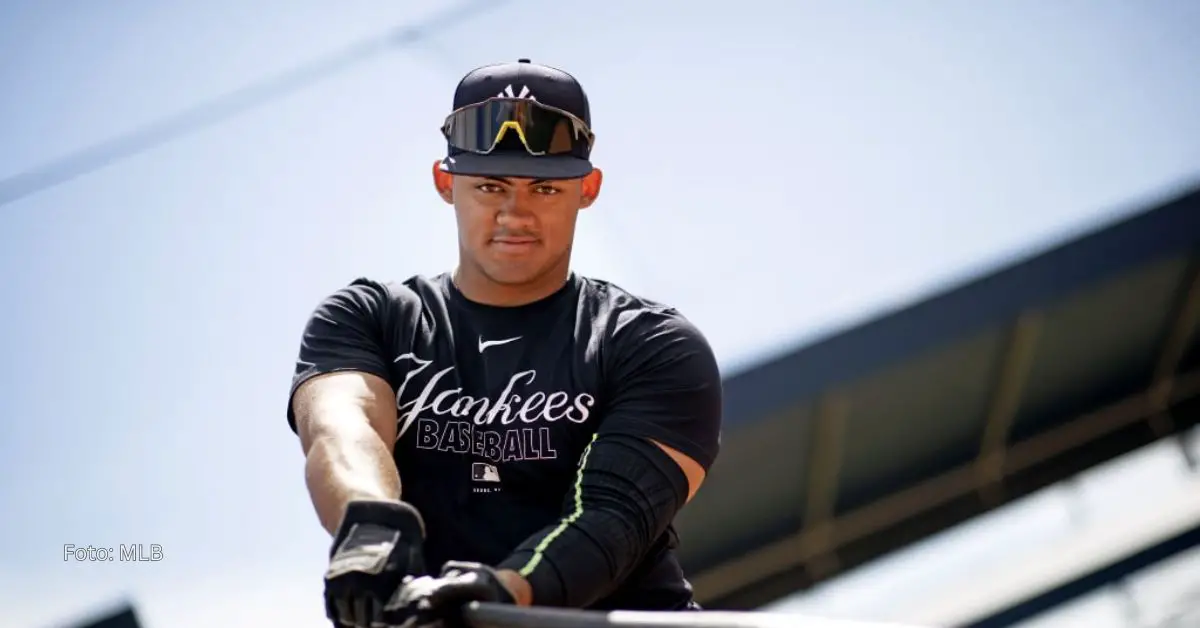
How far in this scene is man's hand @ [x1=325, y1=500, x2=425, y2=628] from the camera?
5.65 ft

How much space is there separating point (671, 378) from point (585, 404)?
0.42ft

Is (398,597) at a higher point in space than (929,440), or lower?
lower

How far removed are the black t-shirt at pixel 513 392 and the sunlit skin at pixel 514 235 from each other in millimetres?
27

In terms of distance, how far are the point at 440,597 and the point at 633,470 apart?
1.46ft

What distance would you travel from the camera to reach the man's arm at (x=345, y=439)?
6.37 feet

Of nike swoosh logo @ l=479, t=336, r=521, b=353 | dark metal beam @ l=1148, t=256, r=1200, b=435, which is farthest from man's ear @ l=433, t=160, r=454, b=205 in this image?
dark metal beam @ l=1148, t=256, r=1200, b=435

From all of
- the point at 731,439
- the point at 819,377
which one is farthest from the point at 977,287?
the point at 731,439

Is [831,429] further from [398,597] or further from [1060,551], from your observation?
[398,597]

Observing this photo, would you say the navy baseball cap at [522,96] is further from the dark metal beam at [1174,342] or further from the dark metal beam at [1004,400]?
the dark metal beam at [1174,342]

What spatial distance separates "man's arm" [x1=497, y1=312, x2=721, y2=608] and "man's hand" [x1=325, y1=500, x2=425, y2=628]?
0.12 meters

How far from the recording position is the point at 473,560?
2064 millimetres

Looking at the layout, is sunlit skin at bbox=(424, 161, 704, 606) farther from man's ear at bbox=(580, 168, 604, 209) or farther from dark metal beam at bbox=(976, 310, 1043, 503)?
dark metal beam at bbox=(976, 310, 1043, 503)

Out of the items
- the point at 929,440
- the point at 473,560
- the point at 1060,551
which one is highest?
the point at 929,440

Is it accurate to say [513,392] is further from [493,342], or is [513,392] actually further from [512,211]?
[512,211]
